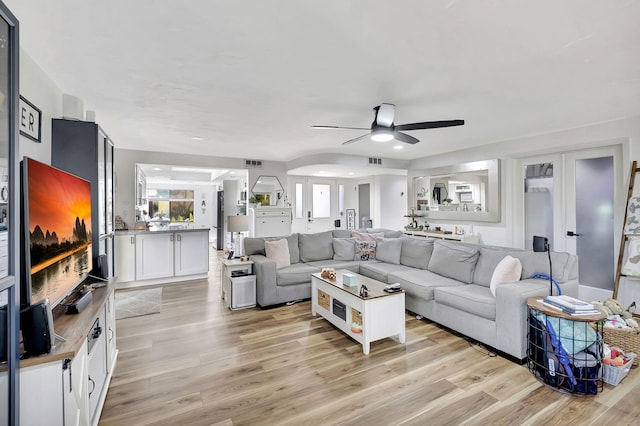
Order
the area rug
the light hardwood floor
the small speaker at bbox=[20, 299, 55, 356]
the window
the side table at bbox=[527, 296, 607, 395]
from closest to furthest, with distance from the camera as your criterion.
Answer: the small speaker at bbox=[20, 299, 55, 356], the light hardwood floor, the side table at bbox=[527, 296, 607, 395], the area rug, the window

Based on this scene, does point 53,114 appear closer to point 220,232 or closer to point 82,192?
point 82,192

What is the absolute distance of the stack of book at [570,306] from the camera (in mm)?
2182

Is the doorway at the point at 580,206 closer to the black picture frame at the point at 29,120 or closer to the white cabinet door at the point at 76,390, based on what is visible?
the white cabinet door at the point at 76,390

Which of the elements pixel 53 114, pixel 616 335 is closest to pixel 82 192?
pixel 53 114

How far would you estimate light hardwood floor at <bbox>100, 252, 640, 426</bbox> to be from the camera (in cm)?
193

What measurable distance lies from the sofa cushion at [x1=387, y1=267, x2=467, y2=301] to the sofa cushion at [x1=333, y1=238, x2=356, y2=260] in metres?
1.05

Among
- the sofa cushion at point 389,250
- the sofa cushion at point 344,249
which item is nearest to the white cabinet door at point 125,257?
the sofa cushion at point 344,249

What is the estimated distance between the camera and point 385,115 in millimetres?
3062

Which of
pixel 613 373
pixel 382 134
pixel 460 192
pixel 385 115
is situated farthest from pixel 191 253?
pixel 613 373

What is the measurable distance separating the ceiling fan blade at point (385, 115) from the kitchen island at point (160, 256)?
3834 millimetres

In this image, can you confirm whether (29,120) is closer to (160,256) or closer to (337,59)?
(337,59)

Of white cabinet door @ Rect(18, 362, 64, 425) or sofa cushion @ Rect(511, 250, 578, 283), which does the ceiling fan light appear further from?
white cabinet door @ Rect(18, 362, 64, 425)

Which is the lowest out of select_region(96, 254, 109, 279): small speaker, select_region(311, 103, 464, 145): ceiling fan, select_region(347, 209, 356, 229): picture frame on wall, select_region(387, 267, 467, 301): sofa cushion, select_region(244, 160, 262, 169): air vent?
select_region(387, 267, 467, 301): sofa cushion

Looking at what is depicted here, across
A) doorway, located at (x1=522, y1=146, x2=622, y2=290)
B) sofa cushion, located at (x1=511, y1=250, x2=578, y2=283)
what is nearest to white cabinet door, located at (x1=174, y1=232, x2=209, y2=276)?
sofa cushion, located at (x1=511, y1=250, x2=578, y2=283)
